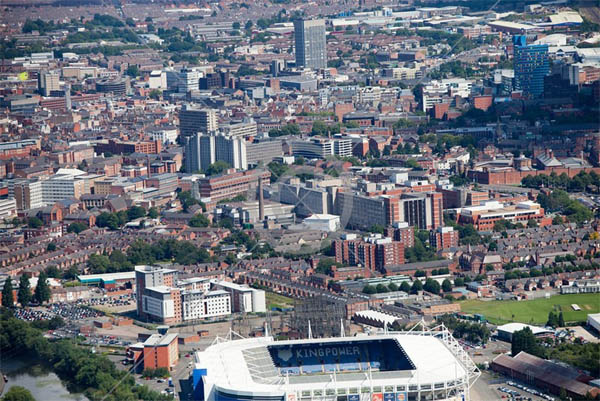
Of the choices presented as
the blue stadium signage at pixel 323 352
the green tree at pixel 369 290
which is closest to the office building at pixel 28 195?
the green tree at pixel 369 290

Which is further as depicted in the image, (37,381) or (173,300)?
(173,300)

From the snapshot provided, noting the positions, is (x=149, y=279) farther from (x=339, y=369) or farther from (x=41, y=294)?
(x=339, y=369)

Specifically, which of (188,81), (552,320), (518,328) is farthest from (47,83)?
(518,328)

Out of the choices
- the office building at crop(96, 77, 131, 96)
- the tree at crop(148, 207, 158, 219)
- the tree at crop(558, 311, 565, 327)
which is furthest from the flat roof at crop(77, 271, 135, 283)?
the office building at crop(96, 77, 131, 96)

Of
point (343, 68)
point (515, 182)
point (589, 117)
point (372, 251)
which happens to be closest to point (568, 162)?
point (515, 182)

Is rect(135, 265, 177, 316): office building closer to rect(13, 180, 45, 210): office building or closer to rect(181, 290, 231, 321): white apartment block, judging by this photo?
rect(181, 290, 231, 321): white apartment block

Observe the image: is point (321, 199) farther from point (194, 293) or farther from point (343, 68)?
point (343, 68)

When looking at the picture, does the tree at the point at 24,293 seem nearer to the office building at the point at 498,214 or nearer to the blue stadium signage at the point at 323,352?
the blue stadium signage at the point at 323,352

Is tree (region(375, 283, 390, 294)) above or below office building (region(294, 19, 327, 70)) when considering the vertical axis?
below
